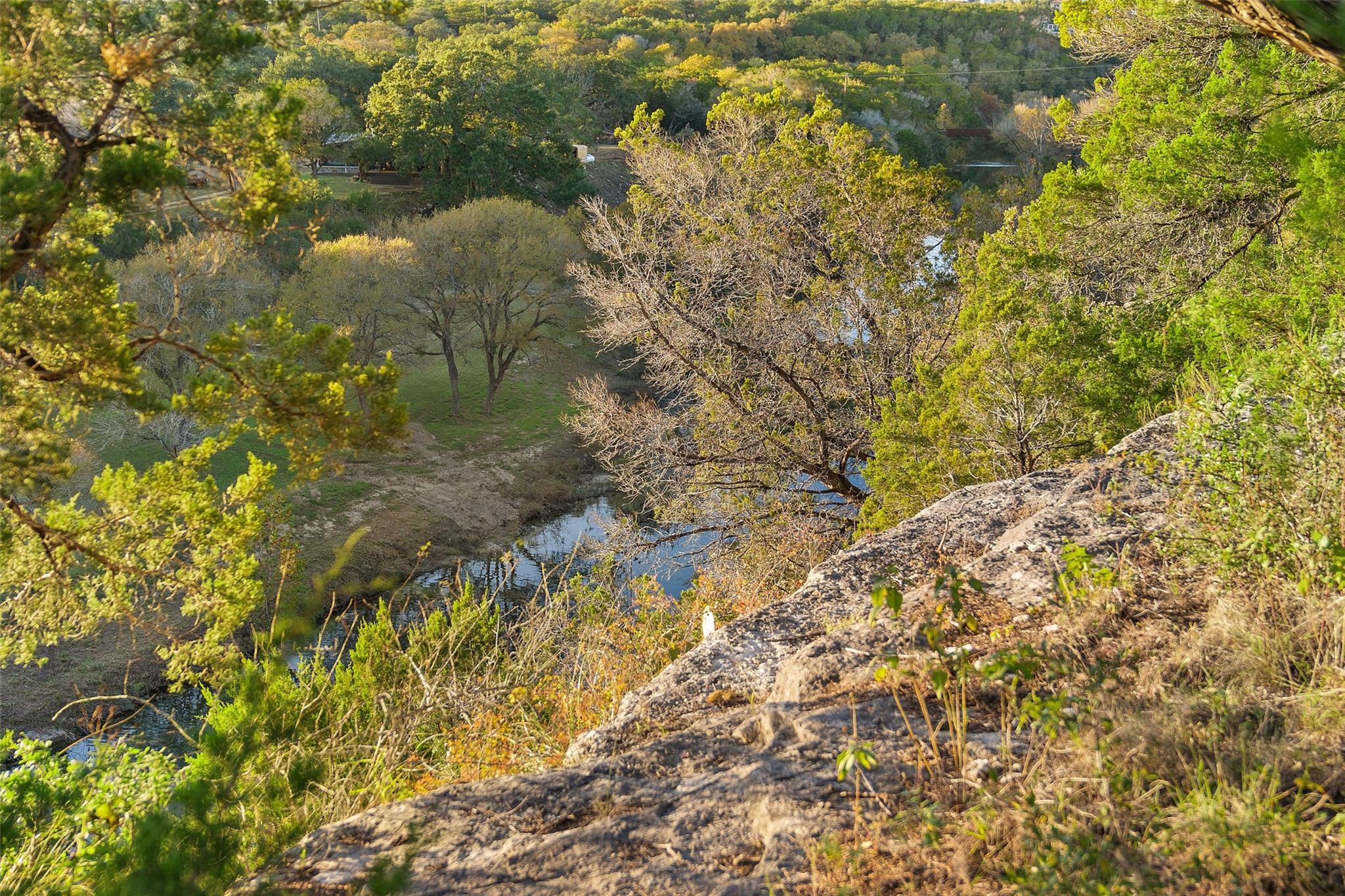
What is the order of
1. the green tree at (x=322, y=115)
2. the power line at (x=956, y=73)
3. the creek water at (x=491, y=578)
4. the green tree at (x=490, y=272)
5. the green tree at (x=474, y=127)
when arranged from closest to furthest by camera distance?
the creek water at (x=491, y=578) → the green tree at (x=490, y=272) → the green tree at (x=322, y=115) → the green tree at (x=474, y=127) → the power line at (x=956, y=73)

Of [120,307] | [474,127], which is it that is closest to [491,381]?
[474,127]

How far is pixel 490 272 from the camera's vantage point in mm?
28750

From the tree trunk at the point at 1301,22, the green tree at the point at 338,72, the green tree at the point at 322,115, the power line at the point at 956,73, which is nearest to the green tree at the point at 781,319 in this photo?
the tree trunk at the point at 1301,22

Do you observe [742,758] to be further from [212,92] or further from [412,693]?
[212,92]

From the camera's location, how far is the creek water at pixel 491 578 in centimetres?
1571

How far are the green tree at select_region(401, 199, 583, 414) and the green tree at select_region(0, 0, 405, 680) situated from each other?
70.4 feet

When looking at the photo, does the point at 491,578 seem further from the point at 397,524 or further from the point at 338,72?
the point at 338,72

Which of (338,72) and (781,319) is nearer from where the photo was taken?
(781,319)

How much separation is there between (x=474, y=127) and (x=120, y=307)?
35.1m

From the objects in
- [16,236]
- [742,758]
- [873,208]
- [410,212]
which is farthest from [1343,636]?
[410,212]

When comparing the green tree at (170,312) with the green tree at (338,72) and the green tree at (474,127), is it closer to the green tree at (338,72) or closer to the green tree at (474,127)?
the green tree at (474,127)

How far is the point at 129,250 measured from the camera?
28.4 metres

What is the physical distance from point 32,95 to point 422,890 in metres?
4.56

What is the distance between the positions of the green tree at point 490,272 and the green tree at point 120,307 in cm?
Answer: 2146
